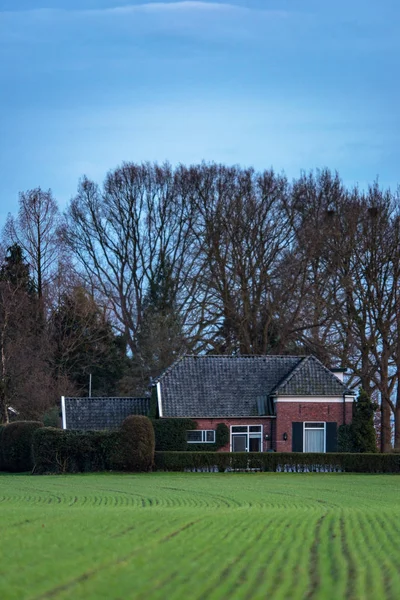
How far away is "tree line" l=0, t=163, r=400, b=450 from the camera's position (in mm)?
51688

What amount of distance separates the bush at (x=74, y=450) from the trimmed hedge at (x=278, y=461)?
7.77ft

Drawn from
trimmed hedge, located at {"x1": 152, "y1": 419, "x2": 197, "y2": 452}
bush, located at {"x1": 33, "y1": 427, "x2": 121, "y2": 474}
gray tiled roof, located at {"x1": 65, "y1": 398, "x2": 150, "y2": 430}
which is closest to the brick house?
trimmed hedge, located at {"x1": 152, "y1": 419, "x2": 197, "y2": 452}

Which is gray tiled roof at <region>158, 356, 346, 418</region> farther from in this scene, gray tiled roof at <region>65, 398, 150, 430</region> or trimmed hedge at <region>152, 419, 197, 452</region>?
gray tiled roof at <region>65, 398, 150, 430</region>

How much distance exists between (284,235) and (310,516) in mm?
37644

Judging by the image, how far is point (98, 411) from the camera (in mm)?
50125

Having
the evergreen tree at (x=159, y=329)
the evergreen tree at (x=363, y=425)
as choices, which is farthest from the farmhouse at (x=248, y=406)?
the evergreen tree at (x=159, y=329)

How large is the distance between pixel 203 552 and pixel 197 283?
147ft

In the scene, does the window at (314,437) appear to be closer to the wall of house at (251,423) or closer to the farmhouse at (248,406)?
the farmhouse at (248,406)

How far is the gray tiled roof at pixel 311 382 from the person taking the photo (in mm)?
49656

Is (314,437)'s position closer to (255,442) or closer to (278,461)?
(255,442)

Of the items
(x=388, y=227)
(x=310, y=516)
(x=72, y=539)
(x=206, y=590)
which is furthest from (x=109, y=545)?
(x=388, y=227)

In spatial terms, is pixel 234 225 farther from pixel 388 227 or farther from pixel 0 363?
pixel 0 363

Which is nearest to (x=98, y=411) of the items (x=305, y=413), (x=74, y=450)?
(x=74, y=450)

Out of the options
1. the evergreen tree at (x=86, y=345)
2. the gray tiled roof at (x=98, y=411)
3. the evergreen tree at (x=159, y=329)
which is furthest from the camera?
the evergreen tree at (x=86, y=345)
